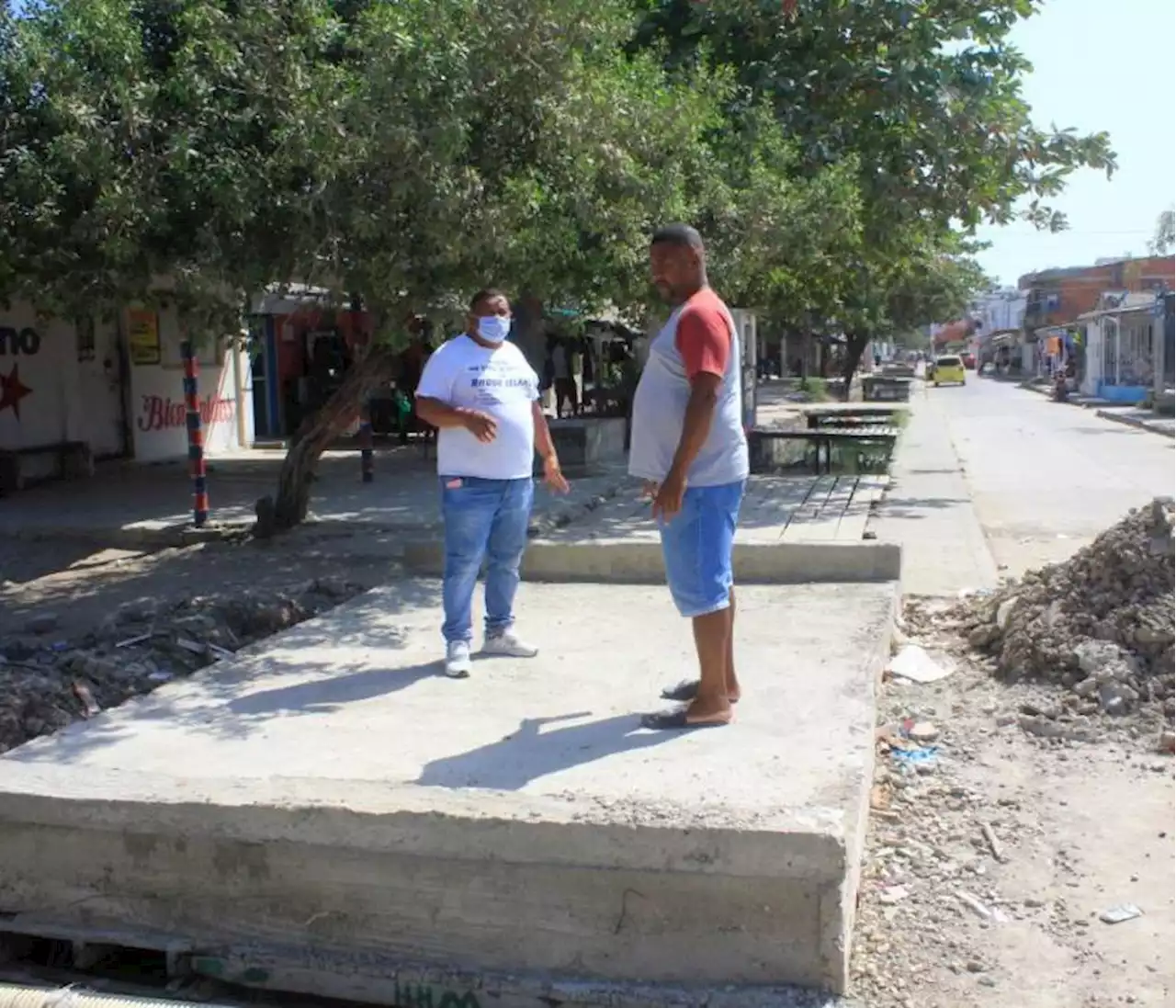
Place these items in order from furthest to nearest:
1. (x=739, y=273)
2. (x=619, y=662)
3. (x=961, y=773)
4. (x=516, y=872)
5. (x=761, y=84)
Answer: (x=761, y=84)
(x=739, y=273)
(x=619, y=662)
(x=961, y=773)
(x=516, y=872)

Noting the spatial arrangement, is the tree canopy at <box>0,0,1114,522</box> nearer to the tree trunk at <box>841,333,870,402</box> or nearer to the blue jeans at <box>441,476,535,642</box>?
the blue jeans at <box>441,476,535,642</box>

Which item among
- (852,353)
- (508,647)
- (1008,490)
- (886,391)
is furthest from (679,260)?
(886,391)

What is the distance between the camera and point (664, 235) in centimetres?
424

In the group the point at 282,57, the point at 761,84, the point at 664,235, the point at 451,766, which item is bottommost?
the point at 451,766

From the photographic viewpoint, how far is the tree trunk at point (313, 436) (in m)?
9.32

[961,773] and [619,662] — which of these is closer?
[961,773]

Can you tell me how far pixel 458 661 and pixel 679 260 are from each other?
202 centimetres

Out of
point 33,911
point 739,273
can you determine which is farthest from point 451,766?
point 739,273

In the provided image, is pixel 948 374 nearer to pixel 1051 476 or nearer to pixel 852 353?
pixel 852 353

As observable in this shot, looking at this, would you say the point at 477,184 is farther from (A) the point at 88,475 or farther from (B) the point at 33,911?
(A) the point at 88,475

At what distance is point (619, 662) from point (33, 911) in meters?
2.56

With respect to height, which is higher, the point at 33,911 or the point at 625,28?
the point at 625,28

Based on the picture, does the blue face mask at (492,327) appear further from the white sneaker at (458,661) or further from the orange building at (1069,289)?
the orange building at (1069,289)

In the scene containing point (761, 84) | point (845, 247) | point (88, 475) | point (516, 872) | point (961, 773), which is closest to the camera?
point (516, 872)
